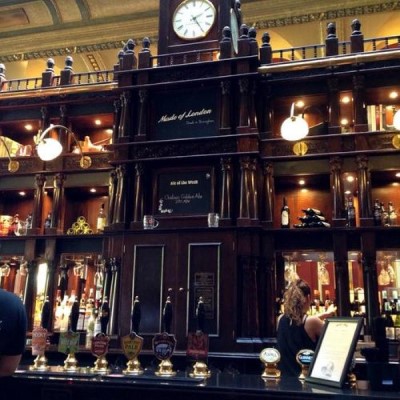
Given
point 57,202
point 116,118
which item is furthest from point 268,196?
point 57,202

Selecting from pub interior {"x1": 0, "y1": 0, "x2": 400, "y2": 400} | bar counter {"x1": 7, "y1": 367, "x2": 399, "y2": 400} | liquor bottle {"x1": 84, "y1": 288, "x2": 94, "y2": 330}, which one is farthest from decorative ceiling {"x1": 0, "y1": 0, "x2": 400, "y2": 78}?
bar counter {"x1": 7, "y1": 367, "x2": 399, "y2": 400}

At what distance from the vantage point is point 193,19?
274 inches

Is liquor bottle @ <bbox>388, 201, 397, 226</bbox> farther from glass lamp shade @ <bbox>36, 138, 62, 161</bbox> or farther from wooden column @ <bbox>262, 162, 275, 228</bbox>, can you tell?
glass lamp shade @ <bbox>36, 138, 62, 161</bbox>

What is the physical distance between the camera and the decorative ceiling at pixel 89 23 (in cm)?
997

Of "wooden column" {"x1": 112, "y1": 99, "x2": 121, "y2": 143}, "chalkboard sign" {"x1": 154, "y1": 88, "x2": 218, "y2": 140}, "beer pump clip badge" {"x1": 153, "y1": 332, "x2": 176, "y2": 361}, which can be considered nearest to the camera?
"beer pump clip badge" {"x1": 153, "y1": 332, "x2": 176, "y2": 361}

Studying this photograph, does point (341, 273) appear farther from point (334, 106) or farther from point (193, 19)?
point (193, 19)

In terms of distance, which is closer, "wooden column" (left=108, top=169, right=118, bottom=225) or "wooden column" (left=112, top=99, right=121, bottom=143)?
"wooden column" (left=108, top=169, right=118, bottom=225)

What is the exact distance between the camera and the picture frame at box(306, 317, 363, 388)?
2279mm

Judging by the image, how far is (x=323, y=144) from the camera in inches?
248

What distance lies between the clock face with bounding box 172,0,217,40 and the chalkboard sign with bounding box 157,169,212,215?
2.04 metres

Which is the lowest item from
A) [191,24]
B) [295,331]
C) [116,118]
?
[295,331]

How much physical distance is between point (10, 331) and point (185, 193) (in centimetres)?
429

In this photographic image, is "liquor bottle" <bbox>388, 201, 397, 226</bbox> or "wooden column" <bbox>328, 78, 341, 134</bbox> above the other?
"wooden column" <bbox>328, 78, 341, 134</bbox>

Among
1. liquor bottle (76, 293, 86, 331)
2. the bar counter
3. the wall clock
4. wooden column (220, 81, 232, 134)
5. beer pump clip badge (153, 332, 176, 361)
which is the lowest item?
the bar counter
